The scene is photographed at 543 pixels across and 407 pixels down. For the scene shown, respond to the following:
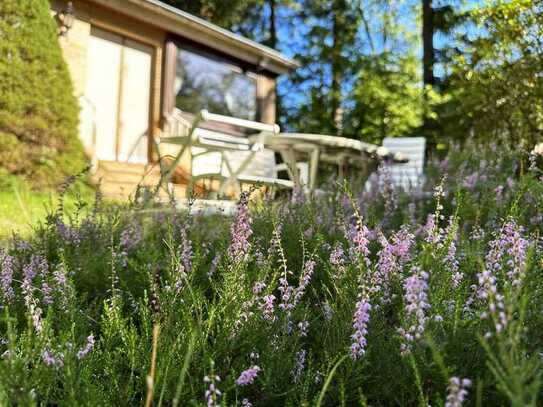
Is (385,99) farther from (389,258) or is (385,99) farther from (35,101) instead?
(389,258)

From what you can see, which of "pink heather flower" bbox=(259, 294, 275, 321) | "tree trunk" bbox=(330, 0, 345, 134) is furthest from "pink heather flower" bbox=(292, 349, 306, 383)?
"tree trunk" bbox=(330, 0, 345, 134)

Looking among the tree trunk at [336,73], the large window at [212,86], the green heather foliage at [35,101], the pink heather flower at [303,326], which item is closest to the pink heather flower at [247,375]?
the pink heather flower at [303,326]

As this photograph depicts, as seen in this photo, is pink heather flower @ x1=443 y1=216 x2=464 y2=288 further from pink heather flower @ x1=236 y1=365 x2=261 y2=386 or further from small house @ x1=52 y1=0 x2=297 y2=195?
small house @ x1=52 y1=0 x2=297 y2=195

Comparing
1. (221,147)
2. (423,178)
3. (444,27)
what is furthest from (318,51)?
(423,178)

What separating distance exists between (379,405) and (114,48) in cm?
1007

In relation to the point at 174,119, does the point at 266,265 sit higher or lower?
lower

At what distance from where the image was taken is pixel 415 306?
3.87 feet

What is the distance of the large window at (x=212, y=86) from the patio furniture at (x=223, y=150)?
87 centimetres

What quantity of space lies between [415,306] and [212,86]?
11.7 m

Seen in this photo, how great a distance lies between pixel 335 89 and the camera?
800 inches

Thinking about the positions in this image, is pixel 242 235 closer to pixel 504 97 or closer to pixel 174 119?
pixel 174 119

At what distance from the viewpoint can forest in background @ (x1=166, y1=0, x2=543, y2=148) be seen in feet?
36.8

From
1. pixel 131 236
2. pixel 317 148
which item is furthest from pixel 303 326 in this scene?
pixel 317 148

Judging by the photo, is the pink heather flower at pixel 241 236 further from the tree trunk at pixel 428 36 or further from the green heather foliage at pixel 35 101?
the tree trunk at pixel 428 36
